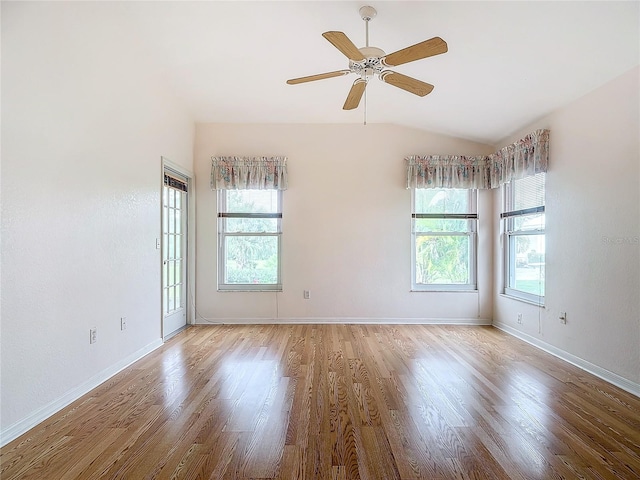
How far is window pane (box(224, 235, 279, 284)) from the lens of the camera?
→ 5039 mm

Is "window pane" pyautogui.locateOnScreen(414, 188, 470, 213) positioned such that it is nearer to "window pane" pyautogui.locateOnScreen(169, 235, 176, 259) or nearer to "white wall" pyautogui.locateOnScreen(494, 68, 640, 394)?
"white wall" pyautogui.locateOnScreen(494, 68, 640, 394)

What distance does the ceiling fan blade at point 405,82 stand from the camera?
104 inches

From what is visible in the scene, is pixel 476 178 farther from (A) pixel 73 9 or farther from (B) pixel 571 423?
(A) pixel 73 9

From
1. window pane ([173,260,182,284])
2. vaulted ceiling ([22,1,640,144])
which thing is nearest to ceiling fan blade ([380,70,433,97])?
vaulted ceiling ([22,1,640,144])

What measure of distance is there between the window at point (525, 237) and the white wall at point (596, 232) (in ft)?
0.72

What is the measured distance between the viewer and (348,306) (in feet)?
16.3

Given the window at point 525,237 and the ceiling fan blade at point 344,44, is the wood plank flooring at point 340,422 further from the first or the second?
the ceiling fan blade at point 344,44

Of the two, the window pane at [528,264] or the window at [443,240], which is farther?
the window at [443,240]

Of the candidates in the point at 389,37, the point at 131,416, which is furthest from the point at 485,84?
the point at 131,416

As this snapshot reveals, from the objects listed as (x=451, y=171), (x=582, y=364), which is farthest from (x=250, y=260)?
(x=582, y=364)

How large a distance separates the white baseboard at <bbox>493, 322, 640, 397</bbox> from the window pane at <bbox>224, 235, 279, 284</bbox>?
128 inches

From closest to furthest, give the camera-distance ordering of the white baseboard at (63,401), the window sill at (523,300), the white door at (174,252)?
the white baseboard at (63,401) → the window sill at (523,300) → the white door at (174,252)

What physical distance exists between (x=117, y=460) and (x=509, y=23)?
12.5ft

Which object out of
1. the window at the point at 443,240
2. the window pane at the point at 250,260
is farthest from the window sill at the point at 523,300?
the window pane at the point at 250,260
